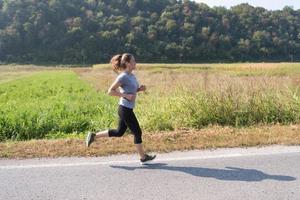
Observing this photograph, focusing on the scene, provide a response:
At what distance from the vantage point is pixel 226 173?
18.3 feet

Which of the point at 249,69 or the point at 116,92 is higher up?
the point at 116,92

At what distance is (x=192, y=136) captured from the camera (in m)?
7.82

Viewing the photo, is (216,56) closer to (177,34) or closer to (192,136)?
(177,34)

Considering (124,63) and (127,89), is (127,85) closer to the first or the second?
(127,89)

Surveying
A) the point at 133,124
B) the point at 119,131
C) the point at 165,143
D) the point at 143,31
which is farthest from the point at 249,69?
the point at 143,31

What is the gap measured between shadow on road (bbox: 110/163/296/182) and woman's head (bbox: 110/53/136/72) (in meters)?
1.42

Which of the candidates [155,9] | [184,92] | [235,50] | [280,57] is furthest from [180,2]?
[184,92]

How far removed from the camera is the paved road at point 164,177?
15.7ft

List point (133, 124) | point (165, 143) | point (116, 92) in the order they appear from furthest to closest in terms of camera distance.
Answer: point (165, 143)
point (133, 124)
point (116, 92)

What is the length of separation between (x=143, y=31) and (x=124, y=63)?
326 feet

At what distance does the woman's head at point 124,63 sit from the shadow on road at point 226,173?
4.66ft

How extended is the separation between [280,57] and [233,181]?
93897 millimetres

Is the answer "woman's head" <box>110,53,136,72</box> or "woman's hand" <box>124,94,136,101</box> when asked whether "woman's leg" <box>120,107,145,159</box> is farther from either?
"woman's head" <box>110,53,136,72</box>

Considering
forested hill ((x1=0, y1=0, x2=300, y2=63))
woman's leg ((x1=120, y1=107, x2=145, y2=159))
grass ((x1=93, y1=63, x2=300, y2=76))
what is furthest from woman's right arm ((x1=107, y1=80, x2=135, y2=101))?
forested hill ((x1=0, y1=0, x2=300, y2=63))
